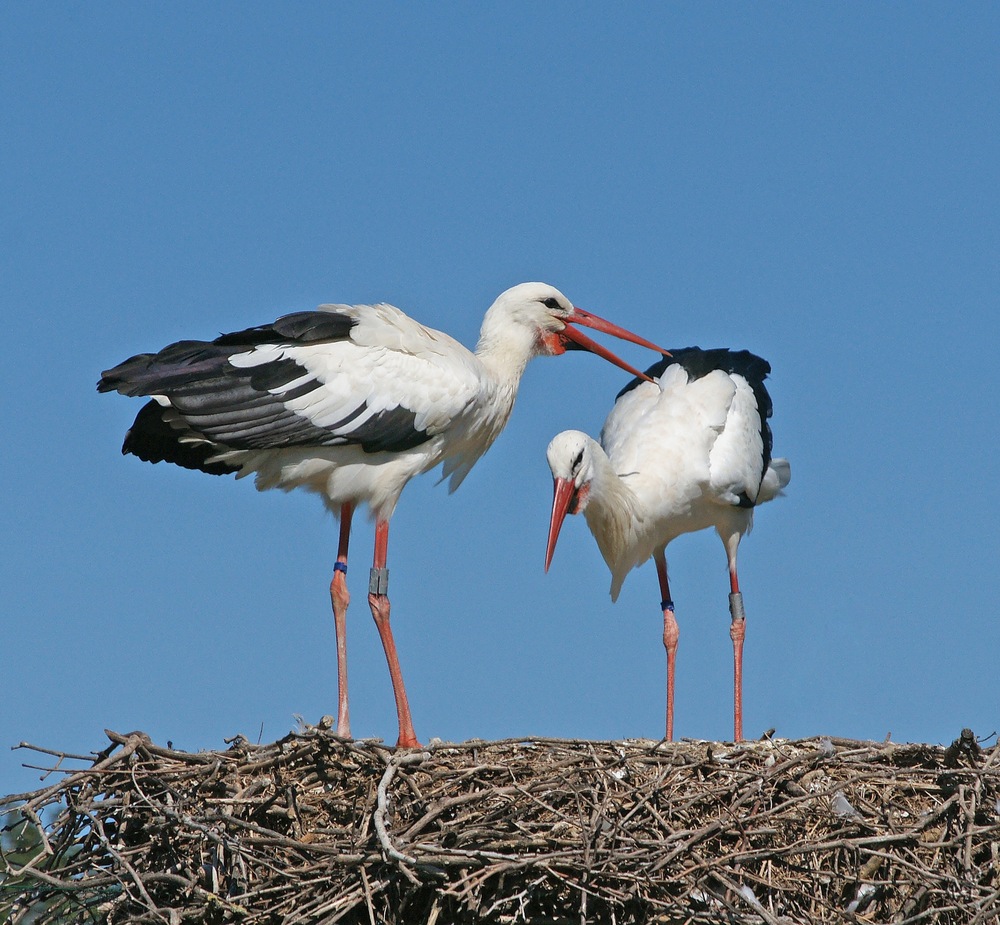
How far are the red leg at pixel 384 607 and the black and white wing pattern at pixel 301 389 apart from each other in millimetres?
483

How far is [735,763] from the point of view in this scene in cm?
699

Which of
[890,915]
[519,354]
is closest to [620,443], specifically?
[519,354]

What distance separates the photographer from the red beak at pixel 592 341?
947 centimetres

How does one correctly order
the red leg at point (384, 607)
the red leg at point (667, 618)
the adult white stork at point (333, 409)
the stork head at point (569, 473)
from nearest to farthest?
the adult white stork at point (333, 409) → the red leg at point (384, 607) → the stork head at point (569, 473) → the red leg at point (667, 618)

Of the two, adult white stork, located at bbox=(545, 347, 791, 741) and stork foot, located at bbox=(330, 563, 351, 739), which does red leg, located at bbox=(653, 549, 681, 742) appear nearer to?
adult white stork, located at bbox=(545, 347, 791, 741)

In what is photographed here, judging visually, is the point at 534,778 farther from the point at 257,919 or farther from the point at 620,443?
the point at 620,443

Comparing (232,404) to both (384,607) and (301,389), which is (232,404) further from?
(384,607)

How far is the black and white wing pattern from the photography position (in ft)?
26.3

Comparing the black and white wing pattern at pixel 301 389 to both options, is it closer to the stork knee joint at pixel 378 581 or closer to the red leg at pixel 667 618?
the stork knee joint at pixel 378 581

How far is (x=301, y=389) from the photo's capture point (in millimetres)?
8242

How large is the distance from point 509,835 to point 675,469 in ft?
12.7

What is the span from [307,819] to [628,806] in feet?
4.22

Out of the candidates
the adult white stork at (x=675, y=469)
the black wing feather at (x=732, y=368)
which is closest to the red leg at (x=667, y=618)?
the adult white stork at (x=675, y=469)

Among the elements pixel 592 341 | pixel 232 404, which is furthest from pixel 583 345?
pixel 232 404
